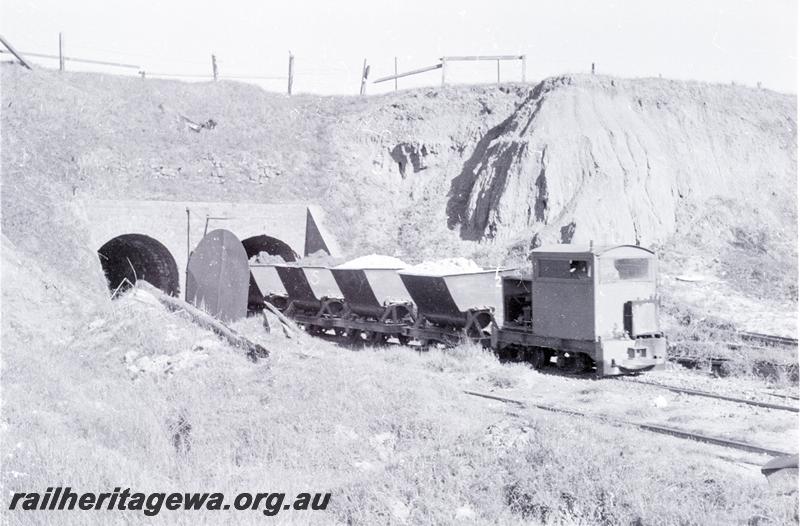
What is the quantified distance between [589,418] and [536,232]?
17.2 meters

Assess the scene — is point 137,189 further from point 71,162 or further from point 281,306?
point 281,306

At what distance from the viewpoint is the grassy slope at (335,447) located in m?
7.43

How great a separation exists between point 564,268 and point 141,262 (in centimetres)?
1745

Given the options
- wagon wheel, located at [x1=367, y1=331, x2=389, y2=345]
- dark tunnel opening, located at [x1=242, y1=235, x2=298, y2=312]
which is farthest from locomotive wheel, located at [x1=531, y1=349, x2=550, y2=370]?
dark tunnel opening, located at [x1=242, y1=235, x2=298, y2=312]

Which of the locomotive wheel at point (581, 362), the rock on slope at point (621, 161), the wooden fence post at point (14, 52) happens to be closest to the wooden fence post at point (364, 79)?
the rock on slope at point (621, 161)

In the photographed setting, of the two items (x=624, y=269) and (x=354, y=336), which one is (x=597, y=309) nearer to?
(x=624, y=269)

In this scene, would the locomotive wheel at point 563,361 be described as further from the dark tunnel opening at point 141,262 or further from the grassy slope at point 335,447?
the dark tunnel opening at point 141,262

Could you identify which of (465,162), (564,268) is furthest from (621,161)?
(564,268)

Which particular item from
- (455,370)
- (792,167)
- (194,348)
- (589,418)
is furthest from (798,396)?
(792,167)

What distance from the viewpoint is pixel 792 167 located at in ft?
107

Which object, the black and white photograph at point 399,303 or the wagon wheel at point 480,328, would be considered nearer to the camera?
the black and white photograph at point 399,303

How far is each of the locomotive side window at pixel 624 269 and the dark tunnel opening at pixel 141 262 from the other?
15.2m

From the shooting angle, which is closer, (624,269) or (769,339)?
(624,269)

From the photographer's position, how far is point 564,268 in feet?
50.3
